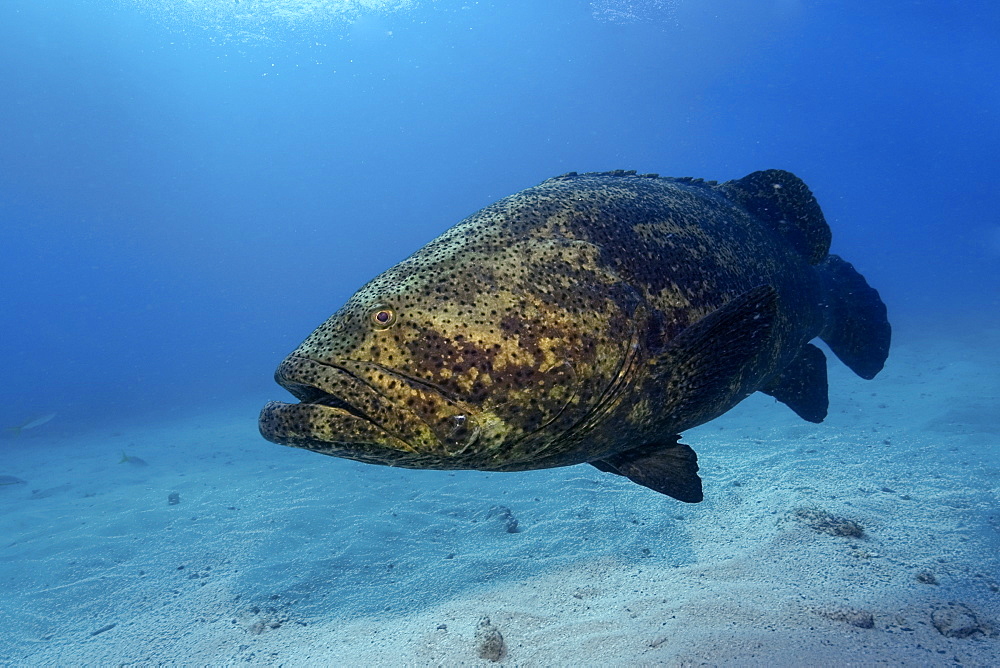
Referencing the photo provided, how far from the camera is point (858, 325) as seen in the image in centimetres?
525

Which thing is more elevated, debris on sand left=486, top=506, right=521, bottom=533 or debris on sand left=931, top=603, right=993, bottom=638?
debris on sand left=931, top=603, right=993, bottom=638

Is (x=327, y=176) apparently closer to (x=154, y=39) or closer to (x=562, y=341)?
(x=154, y=39)

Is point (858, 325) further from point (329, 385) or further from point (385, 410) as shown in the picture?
point (329, 385)

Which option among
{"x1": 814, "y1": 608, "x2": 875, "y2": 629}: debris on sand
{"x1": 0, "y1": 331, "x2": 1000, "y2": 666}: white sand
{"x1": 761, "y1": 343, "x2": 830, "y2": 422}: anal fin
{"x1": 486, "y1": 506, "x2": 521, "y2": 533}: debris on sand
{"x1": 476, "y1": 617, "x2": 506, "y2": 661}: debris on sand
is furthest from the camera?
{"x1": 486, "y1": 506, "x2": 521, "y2": 533}: debris on sand

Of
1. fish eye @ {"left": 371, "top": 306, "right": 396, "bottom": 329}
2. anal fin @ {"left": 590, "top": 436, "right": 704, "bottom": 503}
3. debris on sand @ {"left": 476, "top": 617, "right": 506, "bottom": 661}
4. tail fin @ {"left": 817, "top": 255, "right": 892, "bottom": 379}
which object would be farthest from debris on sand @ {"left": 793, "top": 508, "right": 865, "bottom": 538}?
fish eye @ {"left": 371, "top": 306, "right": 396, "bottom": 329}

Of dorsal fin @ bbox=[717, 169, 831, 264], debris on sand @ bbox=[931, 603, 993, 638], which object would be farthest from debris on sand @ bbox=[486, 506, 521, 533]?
dorsal fin @ bbox=[717, 169, 831, 264]

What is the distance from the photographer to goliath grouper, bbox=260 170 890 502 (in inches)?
81.5

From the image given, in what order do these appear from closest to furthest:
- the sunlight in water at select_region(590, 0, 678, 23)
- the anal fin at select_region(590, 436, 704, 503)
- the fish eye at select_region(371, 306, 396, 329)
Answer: the fish eye at select_region(371, 306, 396, 329) → the anal fin at select_region(590, 436, 704, 503) → the sunlight in water at select_region(590, 0, 678, 23)

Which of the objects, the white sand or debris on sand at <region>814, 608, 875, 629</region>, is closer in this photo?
debris on sand at <region>814, 608, 875, 629</region>

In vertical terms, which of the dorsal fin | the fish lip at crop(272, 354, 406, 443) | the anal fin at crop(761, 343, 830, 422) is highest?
the dorsal fin

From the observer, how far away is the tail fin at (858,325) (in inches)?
205

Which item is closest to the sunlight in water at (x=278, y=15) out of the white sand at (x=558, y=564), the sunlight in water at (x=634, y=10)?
the sunlight in water at (x=634, y=10)

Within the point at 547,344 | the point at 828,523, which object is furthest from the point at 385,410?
the point at 828,523

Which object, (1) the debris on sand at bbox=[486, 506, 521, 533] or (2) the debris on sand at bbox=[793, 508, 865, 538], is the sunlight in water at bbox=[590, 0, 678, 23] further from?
(2) the debris on sand at bbox=[793, 508, 865, 538]
